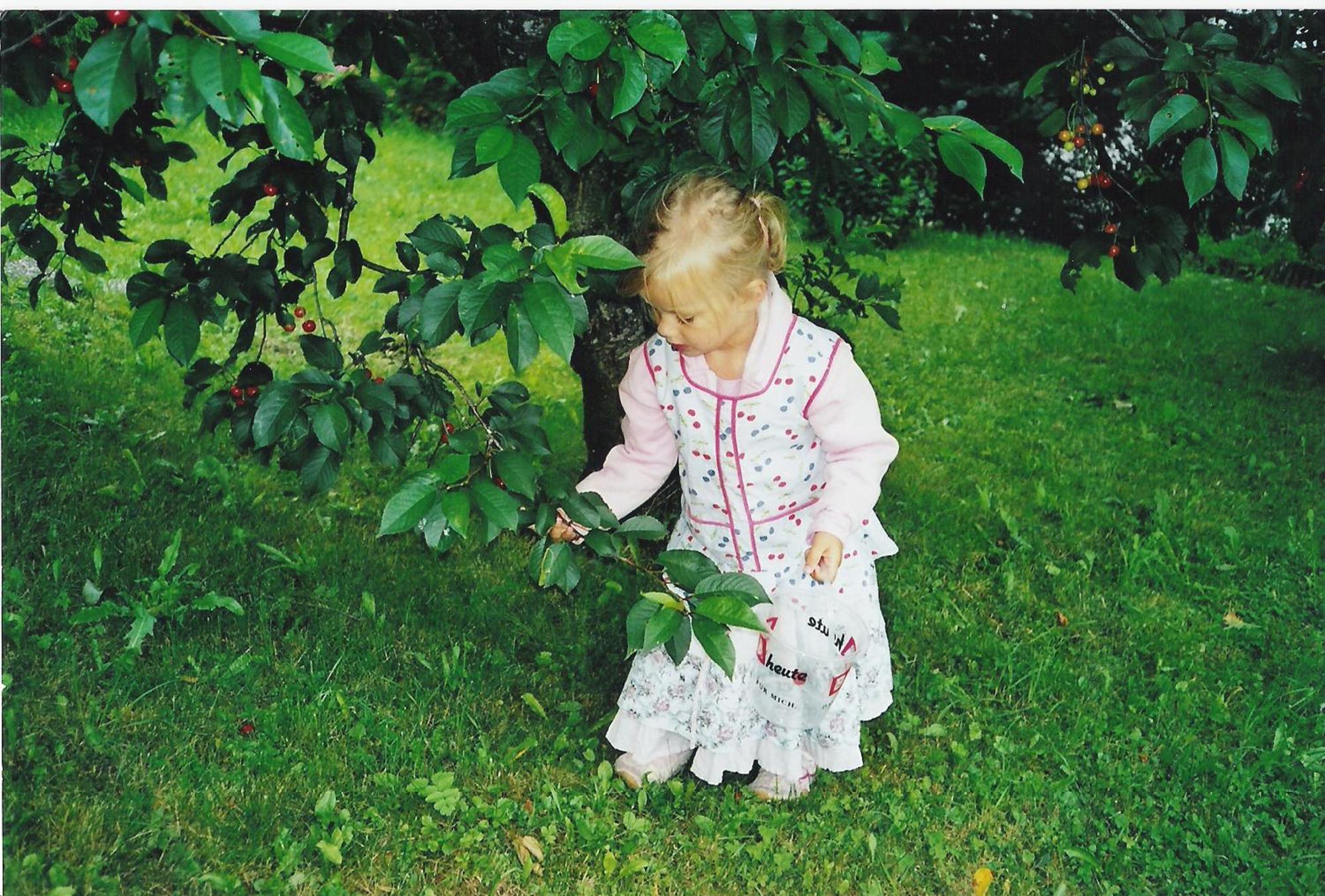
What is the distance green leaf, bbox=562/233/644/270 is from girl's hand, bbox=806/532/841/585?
975 millimetres

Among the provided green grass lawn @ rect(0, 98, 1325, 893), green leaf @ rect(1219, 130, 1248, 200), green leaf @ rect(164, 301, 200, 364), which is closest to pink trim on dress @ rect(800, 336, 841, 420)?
green leaf @ rect(1219, 130, 1248, 200)

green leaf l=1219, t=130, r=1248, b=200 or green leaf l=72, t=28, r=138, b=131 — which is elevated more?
green leaf l=72, t=28, r=138, b=131

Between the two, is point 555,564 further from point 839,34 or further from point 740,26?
point 839,34

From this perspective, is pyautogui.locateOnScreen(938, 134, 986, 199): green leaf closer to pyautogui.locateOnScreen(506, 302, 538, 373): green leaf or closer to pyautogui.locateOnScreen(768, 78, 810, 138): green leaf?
pyautogui.locateOnScreen(768, 78, 810, 138): green leaf

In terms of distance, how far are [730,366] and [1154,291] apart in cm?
552

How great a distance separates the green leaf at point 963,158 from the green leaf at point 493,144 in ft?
2.50

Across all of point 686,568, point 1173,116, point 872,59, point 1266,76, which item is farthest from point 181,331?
point 1266,76

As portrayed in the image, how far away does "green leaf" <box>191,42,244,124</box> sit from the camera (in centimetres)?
131

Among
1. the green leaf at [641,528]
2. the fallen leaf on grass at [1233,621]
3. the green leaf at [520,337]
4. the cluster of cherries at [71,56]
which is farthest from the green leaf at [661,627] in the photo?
the fallen leaf on grass at [1233,621]

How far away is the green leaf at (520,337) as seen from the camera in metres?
1.56

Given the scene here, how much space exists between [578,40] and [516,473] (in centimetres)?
69

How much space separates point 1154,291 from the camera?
23.0ft

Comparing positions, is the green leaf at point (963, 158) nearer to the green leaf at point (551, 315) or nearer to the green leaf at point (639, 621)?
the green leaf at point (551, 315)

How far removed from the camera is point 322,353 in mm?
2258
